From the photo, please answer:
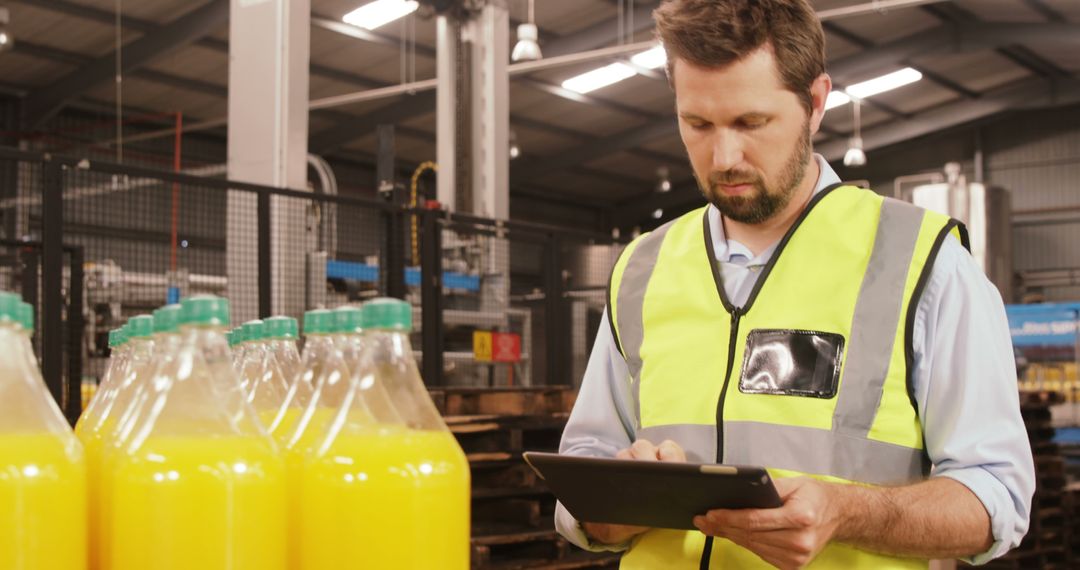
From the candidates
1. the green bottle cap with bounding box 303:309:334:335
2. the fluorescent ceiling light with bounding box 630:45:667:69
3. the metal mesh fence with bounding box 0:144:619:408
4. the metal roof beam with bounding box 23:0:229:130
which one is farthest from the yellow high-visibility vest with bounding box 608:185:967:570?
the fluorescent ceiling light with bounding box 630:45:667:69

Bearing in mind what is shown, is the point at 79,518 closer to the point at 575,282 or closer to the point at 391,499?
the point at 391,499

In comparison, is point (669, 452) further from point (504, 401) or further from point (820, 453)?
point (504, 401)

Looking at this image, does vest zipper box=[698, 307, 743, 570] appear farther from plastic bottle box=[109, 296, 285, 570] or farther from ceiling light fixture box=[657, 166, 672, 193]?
ceiling light fixture box=[657, 166, 672, 193]

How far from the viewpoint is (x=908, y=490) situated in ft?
5.59

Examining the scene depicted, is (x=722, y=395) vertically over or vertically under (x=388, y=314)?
under

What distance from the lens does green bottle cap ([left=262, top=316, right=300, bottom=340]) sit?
1.26m

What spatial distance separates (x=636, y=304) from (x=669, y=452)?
40 centimetres

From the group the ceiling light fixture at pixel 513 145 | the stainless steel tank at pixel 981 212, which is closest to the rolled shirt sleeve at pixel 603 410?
the stainless steel tank at pixel 981 212

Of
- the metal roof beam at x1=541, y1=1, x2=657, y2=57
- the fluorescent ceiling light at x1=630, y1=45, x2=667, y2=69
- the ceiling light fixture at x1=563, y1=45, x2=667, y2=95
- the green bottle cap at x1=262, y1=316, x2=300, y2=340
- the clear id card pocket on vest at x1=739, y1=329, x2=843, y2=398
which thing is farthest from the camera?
the ceiling light fixture at x1=563, y1=45, x2=667, y2=95

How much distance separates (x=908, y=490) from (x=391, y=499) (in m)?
1.01

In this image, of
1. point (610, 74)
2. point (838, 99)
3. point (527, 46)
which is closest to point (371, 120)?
point (610, 74)

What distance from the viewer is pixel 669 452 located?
1.80m

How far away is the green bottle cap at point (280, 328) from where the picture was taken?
1.26 m

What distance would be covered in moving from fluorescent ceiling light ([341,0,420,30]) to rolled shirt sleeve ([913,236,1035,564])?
1176cm
